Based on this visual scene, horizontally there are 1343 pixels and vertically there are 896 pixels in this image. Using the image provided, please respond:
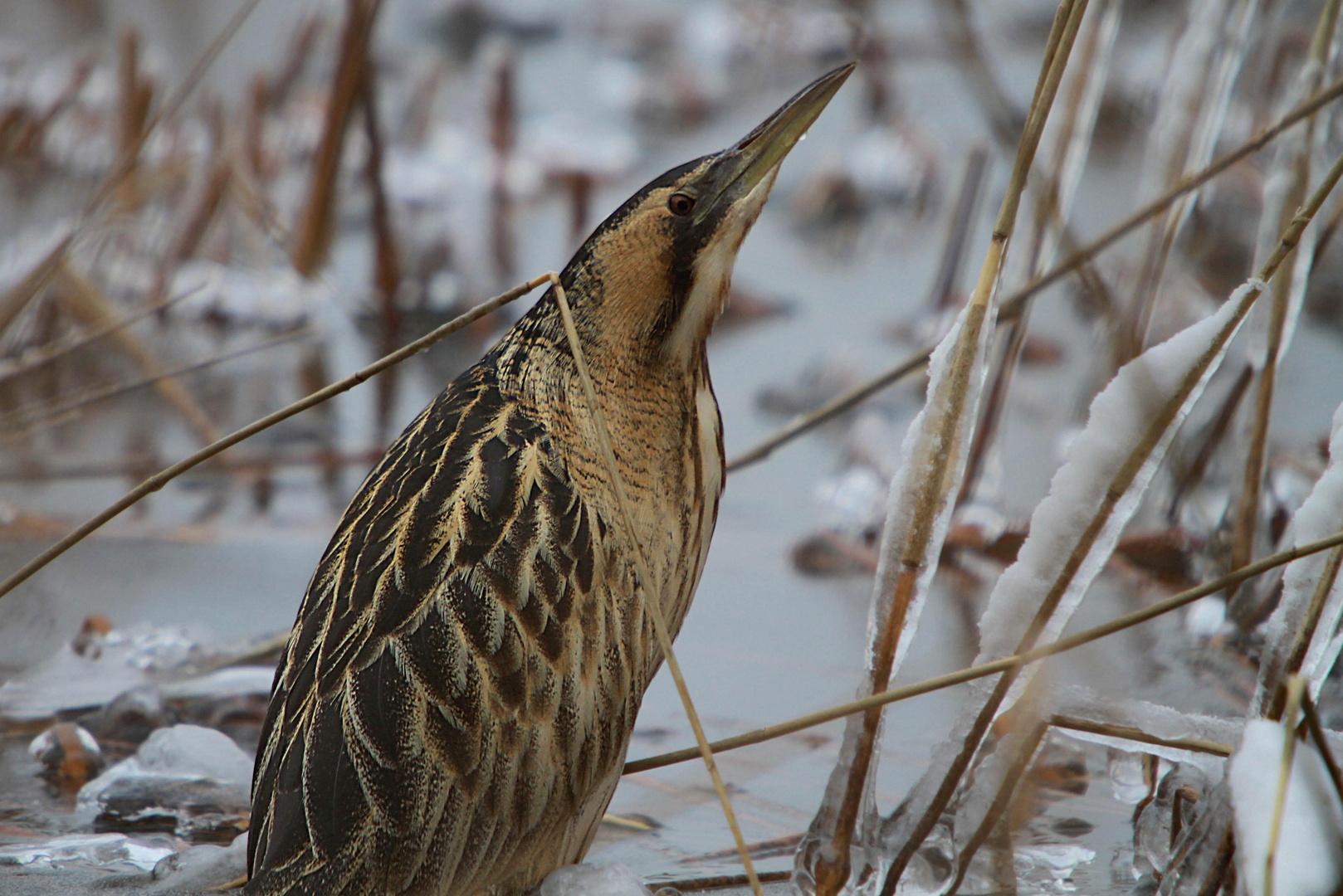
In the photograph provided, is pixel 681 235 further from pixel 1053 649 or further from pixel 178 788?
pixel 178 788

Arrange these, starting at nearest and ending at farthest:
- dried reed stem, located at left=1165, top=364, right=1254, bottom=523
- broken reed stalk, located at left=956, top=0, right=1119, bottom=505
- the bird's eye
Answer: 1. the bird's eye
2. dried reed stem, located at left=1165, top=364, right=1254, bottom=523
3. broken reed stalk, located at left=956, top=0, right=1119, bottom=505

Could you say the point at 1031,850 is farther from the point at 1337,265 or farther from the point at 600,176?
the point at 600,176

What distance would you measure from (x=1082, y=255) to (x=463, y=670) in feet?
2.14

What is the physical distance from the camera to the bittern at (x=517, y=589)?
978 mm

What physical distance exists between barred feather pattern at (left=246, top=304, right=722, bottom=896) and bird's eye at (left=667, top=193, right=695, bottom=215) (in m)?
0.17

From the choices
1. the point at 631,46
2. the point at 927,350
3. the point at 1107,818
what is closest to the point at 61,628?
the point at 927,350

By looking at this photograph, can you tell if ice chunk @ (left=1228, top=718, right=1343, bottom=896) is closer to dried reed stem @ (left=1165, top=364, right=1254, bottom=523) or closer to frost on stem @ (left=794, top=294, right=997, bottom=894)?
frost on stem @ (left=794, top=294, right=997, bottom=894)

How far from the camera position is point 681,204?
47.1 inches

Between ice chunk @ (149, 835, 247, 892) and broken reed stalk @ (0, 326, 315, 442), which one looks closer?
ice chunk @ (149, 835, 247, 892)

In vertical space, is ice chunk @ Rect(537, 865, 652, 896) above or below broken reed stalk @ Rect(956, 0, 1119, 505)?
below

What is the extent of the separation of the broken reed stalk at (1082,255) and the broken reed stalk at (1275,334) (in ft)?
0.15

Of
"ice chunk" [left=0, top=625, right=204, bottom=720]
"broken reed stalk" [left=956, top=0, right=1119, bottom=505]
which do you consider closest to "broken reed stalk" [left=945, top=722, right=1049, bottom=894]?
"broken reed stalk" [left=956, top=0, right=1119, bottom=505]

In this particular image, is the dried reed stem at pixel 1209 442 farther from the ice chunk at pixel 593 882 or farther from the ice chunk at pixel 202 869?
the ice chunk at pixel 202 869

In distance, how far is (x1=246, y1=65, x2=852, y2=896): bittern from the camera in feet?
3.21
